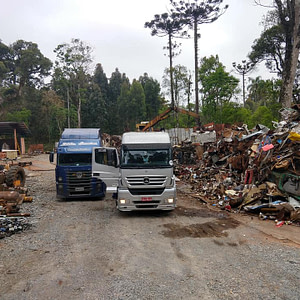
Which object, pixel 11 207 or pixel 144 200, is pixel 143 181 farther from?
pixel 11 207

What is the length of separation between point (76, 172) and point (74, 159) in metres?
0.73

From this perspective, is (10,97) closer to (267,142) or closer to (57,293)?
(267,142)

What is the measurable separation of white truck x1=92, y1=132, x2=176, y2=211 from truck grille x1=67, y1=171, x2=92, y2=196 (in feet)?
8.76

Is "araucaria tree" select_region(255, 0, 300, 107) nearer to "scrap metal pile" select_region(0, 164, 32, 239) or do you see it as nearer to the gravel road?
the gravel road

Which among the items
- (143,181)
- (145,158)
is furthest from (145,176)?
(145,158)

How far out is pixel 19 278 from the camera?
529 cm

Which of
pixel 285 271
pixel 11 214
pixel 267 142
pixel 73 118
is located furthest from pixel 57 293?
pixel 73 118

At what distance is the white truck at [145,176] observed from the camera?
9375 millimetres

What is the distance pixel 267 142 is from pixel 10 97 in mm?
51791

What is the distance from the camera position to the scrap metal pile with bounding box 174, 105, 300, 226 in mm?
9508

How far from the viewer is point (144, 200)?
30.8ft

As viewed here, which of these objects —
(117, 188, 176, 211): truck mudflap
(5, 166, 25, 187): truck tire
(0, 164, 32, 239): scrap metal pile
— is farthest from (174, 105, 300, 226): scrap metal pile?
(5, 166, 25, 187): truck tire

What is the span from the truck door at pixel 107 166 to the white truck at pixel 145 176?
32cm

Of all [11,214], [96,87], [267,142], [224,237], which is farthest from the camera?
[96,87]
